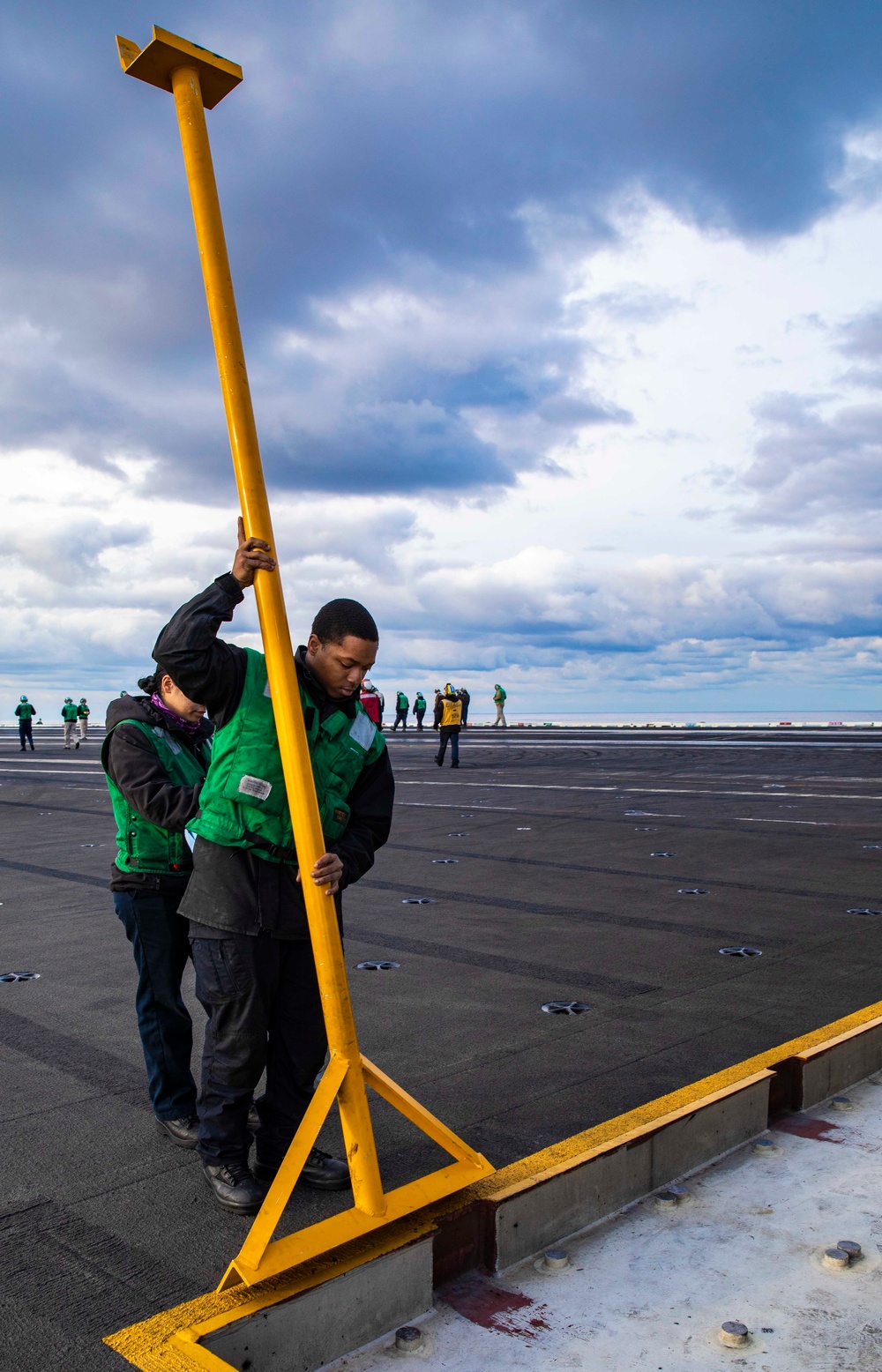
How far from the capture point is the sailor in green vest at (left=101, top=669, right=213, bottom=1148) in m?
3.28

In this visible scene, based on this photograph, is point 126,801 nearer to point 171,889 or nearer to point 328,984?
point 171,889

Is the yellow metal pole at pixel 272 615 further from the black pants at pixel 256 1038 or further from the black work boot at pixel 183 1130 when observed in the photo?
the black work boot at pixel 183 1130

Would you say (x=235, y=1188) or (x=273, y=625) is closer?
(x=273, y=625)

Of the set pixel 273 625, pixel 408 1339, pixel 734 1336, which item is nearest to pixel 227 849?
pixel 273 625

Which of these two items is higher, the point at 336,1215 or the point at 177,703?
the point at 177,703

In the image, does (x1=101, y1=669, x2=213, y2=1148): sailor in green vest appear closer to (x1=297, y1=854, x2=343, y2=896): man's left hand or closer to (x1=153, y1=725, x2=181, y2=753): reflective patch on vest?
(x1=153, y1=725, x2=181, y2=753): reflective patch on vest

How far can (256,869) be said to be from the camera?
8.98 feet

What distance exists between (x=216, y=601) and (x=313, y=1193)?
5.71 feet

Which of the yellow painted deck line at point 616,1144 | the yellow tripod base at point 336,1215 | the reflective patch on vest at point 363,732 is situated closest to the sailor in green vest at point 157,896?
the reflective patch on vest at point 363,732

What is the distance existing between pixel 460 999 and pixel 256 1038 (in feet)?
7.01

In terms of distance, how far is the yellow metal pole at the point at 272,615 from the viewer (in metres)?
2.49

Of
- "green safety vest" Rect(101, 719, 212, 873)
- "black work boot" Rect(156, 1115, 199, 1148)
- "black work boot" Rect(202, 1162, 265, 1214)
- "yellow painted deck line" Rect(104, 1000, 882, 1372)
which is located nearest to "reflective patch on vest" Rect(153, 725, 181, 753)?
"green safety vest" Rect(101, 719, 212, 873)

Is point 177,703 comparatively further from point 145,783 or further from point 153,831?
point 153,831

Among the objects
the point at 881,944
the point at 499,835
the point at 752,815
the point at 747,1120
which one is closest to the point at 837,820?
the point at 752,815
